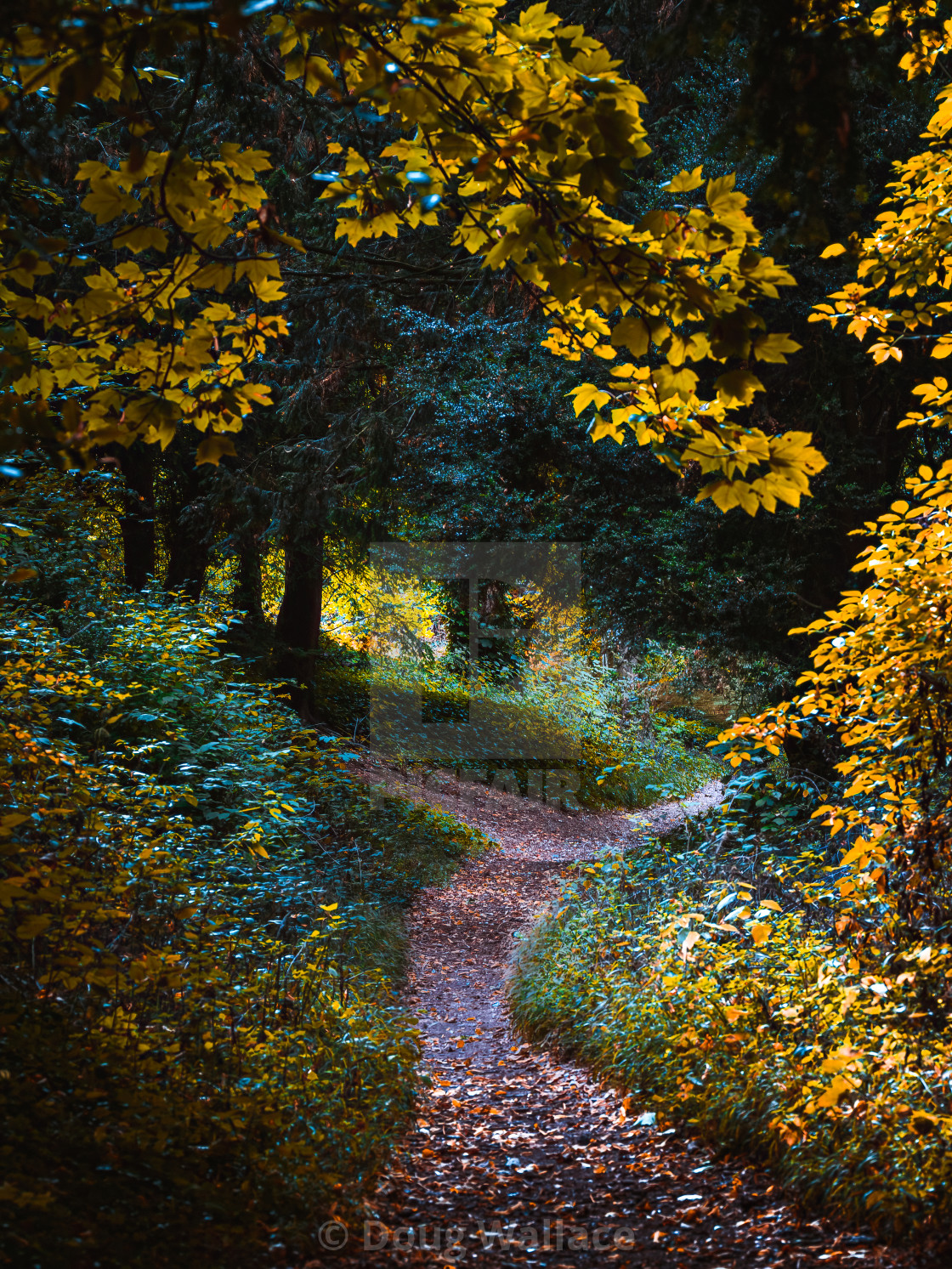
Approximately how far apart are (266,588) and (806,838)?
42.8 ft

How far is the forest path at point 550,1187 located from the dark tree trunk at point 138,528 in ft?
28.3

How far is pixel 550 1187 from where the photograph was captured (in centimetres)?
381

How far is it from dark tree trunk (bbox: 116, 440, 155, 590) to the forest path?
8.62 meters

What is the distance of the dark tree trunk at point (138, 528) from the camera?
493 inches

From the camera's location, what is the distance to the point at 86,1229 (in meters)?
2.48

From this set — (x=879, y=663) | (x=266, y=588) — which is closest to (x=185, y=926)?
(x=879, y=663)

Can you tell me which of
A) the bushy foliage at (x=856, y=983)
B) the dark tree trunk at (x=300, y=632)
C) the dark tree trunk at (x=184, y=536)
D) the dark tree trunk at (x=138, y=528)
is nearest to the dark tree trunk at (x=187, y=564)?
the dark tree trunk at (x=184, y=536)

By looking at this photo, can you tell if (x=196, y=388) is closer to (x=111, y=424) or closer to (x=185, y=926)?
(x=111, y=424)

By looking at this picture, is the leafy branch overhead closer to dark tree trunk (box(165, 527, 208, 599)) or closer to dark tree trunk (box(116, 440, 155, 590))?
dark tree trunk (box(116, 440, 155, 590))

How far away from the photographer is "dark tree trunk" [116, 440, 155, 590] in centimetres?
1252

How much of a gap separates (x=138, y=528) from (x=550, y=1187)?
1136 cm

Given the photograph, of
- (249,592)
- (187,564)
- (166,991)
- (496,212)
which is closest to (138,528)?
(187,564)

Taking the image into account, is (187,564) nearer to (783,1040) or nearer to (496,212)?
(496,212)

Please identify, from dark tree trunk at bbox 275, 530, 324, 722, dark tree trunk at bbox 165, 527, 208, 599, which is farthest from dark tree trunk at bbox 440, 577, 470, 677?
dark tree trunk at bbox 165, 527, 208, 599
